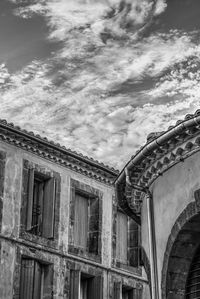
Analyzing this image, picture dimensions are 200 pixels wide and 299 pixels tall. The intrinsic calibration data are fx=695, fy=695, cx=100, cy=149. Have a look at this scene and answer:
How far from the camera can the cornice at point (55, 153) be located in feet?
72.3

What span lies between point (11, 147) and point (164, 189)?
35.5 feet

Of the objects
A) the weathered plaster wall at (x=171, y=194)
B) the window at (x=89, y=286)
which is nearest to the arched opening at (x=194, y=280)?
the weathered plaster wall at (x=171, y=194)

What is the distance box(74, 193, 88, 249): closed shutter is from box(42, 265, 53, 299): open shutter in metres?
1.88

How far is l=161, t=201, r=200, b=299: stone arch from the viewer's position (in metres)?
11.8

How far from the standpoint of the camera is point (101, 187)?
25875mm

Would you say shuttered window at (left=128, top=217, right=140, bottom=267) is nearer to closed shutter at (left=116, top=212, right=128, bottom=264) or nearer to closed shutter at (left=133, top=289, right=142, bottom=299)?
closed shutter at (left=116, top=212, right=128, bottom=264)

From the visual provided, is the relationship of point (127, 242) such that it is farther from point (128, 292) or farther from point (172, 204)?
point (172, 204)

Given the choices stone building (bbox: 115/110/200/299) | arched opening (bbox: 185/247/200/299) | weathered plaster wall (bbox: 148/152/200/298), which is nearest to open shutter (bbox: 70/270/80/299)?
stone building (bbox: 115/110/200/299)

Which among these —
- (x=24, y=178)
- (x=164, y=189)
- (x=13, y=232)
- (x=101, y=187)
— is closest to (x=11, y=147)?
(x=24, y=178)

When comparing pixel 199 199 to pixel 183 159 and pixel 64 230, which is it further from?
pixel 64 230

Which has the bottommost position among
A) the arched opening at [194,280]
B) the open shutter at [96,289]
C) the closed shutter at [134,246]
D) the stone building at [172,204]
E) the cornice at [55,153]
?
the arched opening at [194,280]

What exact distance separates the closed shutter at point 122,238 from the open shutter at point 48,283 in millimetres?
4087

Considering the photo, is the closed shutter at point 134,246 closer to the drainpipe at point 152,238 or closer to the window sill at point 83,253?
the window sill at point 83,253

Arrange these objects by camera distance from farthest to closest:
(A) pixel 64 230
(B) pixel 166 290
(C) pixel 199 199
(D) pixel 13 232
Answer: (A) pixel 64 230 → (D) pixel 13 232 → (B) pixel 166 290 → (C) pixel 199 199
